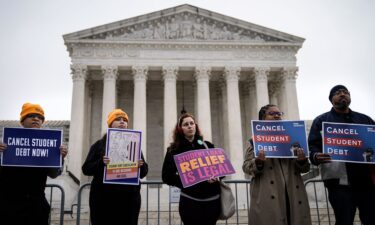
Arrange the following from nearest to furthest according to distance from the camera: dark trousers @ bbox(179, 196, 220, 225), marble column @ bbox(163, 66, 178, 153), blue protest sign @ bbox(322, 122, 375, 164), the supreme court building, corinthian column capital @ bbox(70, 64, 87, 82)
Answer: dark trousers @ bbox(179, 196, 220, 225)
blue protest sign @ bbox(322, 122, 375, 164)
marble column @ bbox(163, 66, 178, 153)
the supreme court building
corinthian column capital @ bbox(70, 64, 87, 82)

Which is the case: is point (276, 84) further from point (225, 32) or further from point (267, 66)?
point (225, 32)

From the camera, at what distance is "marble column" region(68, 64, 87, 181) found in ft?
76.6

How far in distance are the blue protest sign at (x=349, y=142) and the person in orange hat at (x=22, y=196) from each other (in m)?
4.67

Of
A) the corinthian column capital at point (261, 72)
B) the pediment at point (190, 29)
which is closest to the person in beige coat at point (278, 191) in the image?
the corinthian column capital at point (261, 72)

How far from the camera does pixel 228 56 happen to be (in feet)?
86.6

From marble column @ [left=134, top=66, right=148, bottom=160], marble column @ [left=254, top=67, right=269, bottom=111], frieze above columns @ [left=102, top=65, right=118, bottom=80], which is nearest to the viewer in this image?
marble column @ [left=134, top=66, right=148, bottom=160]

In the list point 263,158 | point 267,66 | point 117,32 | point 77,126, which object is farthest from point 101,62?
point 263,158

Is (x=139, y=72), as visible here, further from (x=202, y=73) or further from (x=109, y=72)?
(x=202, y=73)

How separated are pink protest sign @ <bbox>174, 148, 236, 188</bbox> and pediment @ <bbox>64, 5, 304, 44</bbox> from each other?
21.9 metres

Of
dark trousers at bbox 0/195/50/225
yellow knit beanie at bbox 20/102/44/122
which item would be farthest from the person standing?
yellow knit beanie at bbox 20/102/44/122

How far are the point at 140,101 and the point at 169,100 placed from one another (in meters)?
2.21

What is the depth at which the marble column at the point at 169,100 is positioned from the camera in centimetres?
2436

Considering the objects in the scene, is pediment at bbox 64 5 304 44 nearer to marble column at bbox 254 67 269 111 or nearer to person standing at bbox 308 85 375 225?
marble column at bbox 254 67 269 111

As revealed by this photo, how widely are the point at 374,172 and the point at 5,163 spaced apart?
19.2 ft
